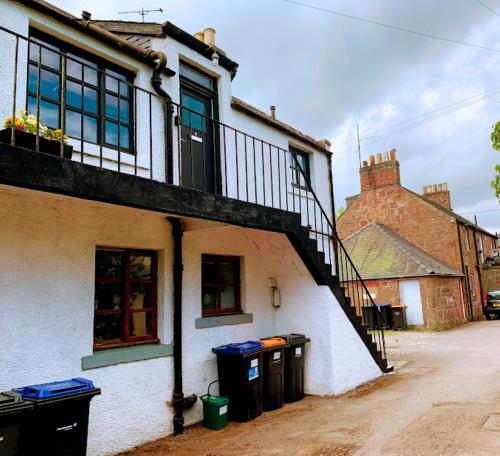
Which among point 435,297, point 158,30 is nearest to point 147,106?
point 158,30

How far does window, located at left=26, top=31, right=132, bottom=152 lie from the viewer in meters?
5.63

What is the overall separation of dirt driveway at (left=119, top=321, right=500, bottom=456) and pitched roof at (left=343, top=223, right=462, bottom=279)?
10710 mm

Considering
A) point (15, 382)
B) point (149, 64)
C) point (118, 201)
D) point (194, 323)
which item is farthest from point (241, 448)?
point (149, 64)

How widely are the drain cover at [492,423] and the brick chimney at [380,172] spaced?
19.7m

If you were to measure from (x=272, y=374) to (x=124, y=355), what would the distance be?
2556 millimetres

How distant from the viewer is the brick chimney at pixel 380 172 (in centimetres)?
2455

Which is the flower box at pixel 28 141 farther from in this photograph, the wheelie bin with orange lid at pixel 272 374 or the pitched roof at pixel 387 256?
the pitched roof at pixel 387 256

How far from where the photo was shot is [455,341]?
49.4ft

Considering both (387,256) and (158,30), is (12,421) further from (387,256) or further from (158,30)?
(387,256)

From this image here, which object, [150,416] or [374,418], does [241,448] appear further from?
[374,418]

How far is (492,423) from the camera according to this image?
579cm

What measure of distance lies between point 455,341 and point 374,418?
10.3m

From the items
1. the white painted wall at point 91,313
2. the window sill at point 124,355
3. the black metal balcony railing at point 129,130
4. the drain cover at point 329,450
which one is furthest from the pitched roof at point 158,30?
the drain cover at point 329,450

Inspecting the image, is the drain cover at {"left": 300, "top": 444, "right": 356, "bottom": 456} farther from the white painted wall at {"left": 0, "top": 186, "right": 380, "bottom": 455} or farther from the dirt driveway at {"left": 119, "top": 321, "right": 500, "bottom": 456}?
the white painted wall at {"left": 0, "top": 186, "right": 380, "bottom": 455}
